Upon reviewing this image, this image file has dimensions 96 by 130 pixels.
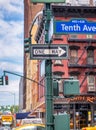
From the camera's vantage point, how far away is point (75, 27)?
Result: 30.3ft

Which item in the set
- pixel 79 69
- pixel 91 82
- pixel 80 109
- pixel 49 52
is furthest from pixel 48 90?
pixel 91 82

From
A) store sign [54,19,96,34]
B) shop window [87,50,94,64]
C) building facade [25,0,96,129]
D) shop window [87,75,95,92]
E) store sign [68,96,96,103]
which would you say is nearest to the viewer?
store sign [54,19,96,34]

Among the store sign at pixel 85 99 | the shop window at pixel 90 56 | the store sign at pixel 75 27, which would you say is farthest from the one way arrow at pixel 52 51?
the shop window at pixel 90 56

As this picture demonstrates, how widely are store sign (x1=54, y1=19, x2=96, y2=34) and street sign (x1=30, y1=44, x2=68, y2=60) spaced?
40cm

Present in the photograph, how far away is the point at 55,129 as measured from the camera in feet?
27.0

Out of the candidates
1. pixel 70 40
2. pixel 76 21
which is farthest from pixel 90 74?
pixel 76 21

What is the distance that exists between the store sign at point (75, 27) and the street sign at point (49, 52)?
40cm

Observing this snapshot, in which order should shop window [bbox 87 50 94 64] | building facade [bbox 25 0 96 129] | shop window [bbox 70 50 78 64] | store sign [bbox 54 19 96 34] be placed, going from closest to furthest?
store sign [bbox 54 19 96 34], building facade [bbox 25 0 96 129], shop window [bbox 70 50 78 64], shop window [bbox 87 50 94 64]

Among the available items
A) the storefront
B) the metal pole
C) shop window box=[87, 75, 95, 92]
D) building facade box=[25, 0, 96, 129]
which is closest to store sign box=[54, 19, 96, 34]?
the metal pole

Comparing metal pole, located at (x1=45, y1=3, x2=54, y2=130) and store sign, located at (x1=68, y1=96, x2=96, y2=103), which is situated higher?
store sign, located at (x1=68, y1=96, x2=96, y2=103)

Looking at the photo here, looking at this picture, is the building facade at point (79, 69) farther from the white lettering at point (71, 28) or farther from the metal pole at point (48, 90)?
the white lettering at point (71, 28)

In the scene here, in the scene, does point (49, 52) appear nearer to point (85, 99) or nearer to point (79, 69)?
point (85, 99)

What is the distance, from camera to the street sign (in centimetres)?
916

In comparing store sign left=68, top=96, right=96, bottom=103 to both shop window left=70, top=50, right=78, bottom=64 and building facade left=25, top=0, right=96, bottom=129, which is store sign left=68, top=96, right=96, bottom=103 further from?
shop window left=70, top=50, right=78, bottom=64
